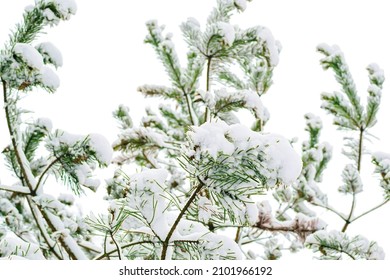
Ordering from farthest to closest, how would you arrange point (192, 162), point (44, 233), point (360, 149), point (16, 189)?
1. point (360, 149)
2. point (44, 233)
3. point (16, 189)
4. point (192, 162)

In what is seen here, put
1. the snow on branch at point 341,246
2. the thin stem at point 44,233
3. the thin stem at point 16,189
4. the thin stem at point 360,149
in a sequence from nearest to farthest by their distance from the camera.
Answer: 1. the thin stem at point 16,189
2. the thin stem at point 44,233
3. the snow on branch at point 341,246
4. the thin stem at point 360,149

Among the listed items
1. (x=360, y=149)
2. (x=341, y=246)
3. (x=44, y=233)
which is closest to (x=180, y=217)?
(x=44, y=233)

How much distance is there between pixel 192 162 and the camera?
119 cm

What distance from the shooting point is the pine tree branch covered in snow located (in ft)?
3.96

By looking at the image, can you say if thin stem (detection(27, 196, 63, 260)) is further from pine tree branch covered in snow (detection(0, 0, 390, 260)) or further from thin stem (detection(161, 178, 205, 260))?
thin stem (detection(161, 178, 205, 260))

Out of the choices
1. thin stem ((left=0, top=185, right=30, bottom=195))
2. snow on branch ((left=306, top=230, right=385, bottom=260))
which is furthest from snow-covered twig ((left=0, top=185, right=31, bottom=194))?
→ snow on branch ((left=306, top=230, right=385, bottom=260))

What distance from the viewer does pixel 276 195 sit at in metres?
3.44

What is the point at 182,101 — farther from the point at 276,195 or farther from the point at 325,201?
the point at 325,201

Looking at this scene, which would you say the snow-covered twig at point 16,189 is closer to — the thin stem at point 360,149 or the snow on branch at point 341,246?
the snow on branch at point 341,246

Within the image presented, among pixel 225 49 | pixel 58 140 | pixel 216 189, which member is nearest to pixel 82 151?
pixel 58 140

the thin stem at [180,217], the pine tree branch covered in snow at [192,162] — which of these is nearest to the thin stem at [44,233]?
the pine tree branch covered in snow at [192,162]

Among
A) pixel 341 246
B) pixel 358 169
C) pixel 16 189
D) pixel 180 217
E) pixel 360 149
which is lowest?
pixel 180 217

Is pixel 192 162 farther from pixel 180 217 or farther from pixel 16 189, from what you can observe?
pixel 16 189

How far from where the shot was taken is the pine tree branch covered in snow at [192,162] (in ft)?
3.96
